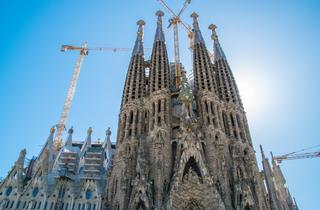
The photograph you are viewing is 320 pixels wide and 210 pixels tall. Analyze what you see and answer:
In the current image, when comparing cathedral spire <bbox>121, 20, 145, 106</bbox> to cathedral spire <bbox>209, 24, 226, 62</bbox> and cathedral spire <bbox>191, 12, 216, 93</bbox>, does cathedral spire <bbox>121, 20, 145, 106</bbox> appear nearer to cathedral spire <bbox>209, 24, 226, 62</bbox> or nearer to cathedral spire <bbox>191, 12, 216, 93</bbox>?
cathedral spire <bbox>191, 12, 216, 93</bbox>

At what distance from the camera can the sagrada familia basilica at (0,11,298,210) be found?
2367 cm

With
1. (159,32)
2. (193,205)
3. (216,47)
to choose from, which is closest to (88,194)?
(193,205)

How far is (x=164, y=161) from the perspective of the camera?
25672 mm

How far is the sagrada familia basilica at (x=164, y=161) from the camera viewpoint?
2367 centimetres

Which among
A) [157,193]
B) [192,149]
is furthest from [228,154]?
[157,193]

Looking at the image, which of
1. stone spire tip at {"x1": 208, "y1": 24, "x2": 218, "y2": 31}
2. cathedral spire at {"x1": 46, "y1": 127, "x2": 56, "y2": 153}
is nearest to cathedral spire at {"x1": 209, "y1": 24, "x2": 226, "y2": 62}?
stone spire tip at {"x1": 208, "y1": 24, "x2": 218, "y2": 31}

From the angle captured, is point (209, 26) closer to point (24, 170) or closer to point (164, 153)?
point (164, 153)

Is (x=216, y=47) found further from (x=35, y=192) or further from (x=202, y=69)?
(x=35, y=192)

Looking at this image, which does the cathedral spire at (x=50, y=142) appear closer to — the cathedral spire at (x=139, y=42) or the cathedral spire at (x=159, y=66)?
the cathedral spire at (x=139, y=42)

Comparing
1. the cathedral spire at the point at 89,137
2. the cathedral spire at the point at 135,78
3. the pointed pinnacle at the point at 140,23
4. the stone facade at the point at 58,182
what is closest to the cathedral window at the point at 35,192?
the stone facade at the point at 58,182

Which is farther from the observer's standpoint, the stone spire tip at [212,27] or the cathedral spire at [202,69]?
the stone spire tip at [212,27]

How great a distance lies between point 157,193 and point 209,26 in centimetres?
3044

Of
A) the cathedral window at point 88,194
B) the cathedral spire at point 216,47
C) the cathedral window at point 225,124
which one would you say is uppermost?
the cathedral spire at point 216,47

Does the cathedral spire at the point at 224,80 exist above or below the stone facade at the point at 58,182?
above
